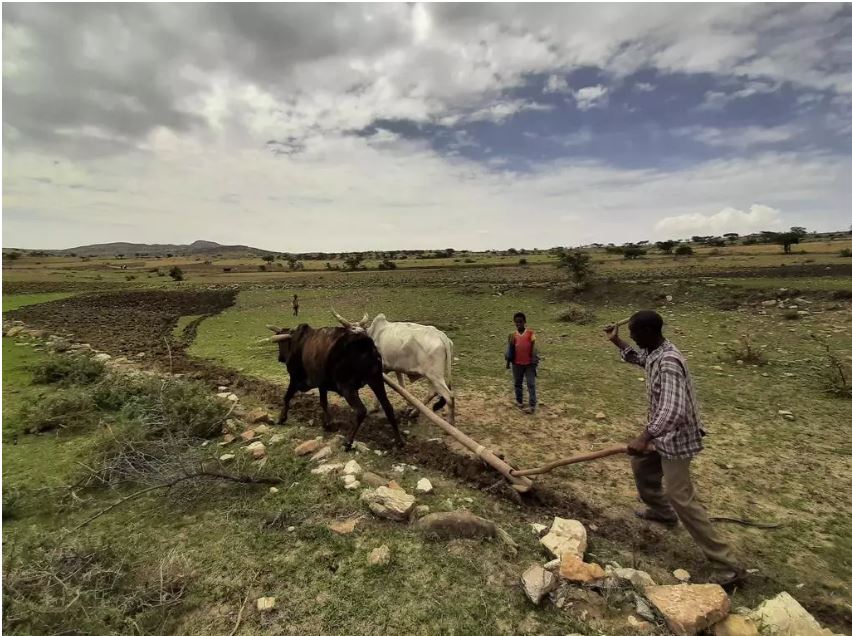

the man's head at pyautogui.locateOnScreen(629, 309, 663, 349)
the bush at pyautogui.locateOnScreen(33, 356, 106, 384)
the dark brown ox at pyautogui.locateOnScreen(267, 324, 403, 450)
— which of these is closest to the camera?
the man's head at pyautogui.locateOnScreen(629, 309, 663, 349)

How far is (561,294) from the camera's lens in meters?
23.7

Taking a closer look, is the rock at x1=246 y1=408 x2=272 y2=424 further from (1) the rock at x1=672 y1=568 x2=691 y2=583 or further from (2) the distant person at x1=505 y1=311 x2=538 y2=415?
(1) the rock at x1=672 y1=568 x2=691 y2=583

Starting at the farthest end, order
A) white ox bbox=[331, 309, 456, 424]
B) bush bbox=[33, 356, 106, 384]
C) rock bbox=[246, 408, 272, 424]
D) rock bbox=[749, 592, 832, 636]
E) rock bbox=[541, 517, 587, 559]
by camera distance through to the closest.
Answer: bush bbox=[33, 356, 106, 384] → rock bbox=[246, 408, 272, 424] → white ox bbox=[331, 309, 456, 424] → rock bbox=[541, 517, 587, 559] → rock bbox=[749, 592, 832, 636]

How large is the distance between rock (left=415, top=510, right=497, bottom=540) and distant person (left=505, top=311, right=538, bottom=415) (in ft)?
13.1

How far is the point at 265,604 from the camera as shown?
12.3 ft

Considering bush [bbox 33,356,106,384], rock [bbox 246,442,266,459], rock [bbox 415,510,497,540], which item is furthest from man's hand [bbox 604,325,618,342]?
bush [bbox 33,356,106,384]

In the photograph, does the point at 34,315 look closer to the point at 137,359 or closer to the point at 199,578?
the point at 137,359

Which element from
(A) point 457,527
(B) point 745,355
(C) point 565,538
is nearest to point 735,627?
(C) point 565,538

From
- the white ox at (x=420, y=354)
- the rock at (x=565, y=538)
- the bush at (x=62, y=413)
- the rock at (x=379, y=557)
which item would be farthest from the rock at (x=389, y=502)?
the bush at (x=62, y=413)

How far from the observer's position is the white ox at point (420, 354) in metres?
7.69

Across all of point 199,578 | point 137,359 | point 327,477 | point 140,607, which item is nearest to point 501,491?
point 327,477

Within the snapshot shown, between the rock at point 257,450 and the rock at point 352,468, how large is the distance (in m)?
1.37

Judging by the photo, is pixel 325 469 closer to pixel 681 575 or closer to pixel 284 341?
pixel 284 341

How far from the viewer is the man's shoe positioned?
5008 mm
